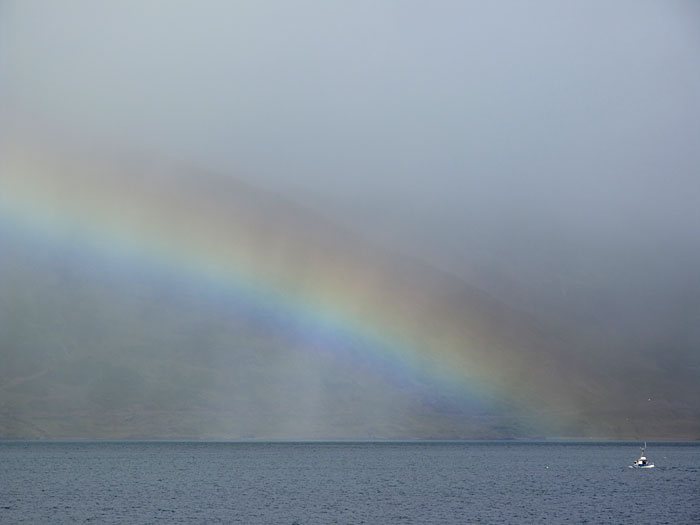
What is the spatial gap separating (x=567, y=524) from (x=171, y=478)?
73.1 metres

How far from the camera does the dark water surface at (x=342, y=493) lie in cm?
8875

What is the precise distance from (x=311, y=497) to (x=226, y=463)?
80.1 m

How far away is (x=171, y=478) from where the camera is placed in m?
140

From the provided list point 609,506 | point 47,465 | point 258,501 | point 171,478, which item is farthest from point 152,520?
point 47,465

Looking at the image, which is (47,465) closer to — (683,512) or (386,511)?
(386,511)

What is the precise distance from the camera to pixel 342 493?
→ 376 feet

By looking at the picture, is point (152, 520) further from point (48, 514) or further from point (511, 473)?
point (511, 473)

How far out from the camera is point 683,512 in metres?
94.0

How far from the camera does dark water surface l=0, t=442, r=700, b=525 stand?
88750mm

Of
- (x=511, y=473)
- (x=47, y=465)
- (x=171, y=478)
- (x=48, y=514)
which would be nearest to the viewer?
(x=48, y=514)

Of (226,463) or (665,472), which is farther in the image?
(226,463)

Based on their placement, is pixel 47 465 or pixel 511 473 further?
pixel 47 465

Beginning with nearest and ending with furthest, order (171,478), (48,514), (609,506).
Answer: (48,514), (609,506), (171,478)

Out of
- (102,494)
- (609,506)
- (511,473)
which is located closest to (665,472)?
(511,473)
